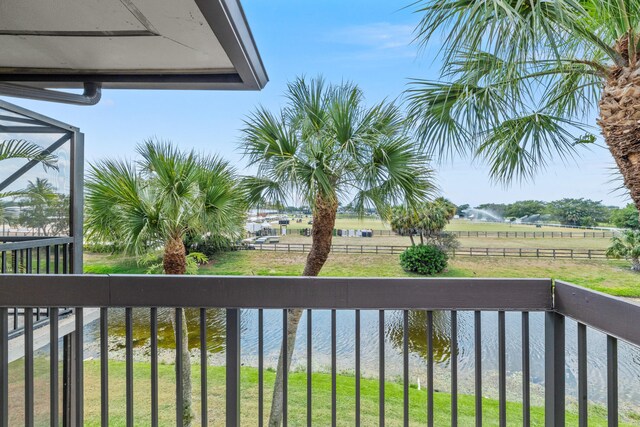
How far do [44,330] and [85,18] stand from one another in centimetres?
223

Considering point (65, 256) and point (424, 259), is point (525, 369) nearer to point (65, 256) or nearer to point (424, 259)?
point (65, 256)

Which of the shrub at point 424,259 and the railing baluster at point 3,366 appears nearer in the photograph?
the railing baluster at point 3,366

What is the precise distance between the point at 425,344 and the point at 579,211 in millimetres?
2459

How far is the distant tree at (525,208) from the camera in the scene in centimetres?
422

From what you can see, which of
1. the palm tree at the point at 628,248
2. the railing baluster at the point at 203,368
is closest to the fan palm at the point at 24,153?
the railing baluster at the point at 203,368

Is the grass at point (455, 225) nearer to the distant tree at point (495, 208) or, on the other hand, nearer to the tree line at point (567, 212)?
the tree line at point (567, 212)

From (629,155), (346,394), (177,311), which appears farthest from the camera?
(346,394)

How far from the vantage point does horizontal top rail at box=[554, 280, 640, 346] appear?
812 millimetres

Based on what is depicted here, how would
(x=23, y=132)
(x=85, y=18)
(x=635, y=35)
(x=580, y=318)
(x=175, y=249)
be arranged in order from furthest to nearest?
→ (x=175, y=249)
(x=23, y=132)
(x=635, y=35)
(x=85, y=18)
(x=580, y=318)

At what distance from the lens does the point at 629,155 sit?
7.02ft

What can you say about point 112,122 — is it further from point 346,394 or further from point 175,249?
point 346,394

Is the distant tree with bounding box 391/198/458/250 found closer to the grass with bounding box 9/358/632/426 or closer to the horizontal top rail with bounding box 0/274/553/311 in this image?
the grass with bounding box 9/358/632/426

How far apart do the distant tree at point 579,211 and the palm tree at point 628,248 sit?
0.69m

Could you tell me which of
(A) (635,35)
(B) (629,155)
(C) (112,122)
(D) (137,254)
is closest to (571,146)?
(B) (629,155)
